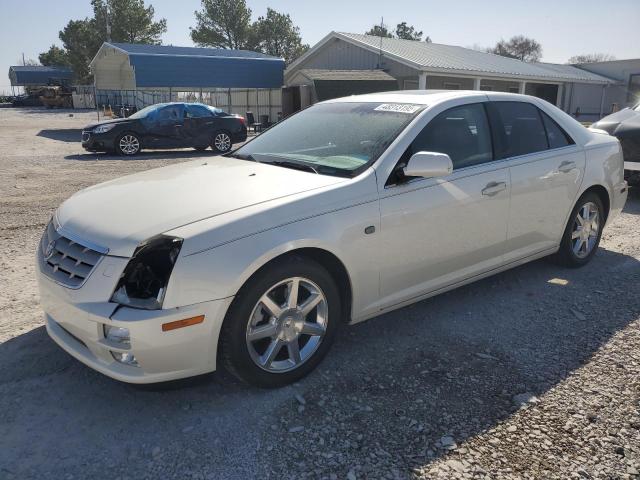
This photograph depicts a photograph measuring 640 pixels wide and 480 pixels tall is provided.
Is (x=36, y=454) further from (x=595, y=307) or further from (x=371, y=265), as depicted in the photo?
(x=595, y=307)

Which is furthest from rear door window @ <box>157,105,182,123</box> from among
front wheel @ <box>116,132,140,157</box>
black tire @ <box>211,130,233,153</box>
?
black tire @ <box>211,130,233,153</box>

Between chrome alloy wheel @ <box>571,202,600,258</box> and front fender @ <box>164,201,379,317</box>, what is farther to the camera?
chrome alloy wheel @ <box>571,202,600,258</box>

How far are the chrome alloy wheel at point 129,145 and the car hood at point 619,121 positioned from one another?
1145 centimetres

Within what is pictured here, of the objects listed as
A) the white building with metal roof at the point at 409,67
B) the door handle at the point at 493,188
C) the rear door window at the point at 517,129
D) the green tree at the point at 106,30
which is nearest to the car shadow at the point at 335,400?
the door handle at the point at 493,188

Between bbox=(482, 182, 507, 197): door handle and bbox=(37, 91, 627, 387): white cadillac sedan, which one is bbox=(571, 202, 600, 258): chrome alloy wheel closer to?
bbox=(37, 91, 627, 387): white cadillac sedan

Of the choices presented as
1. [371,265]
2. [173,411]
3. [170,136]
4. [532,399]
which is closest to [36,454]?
[173,411]

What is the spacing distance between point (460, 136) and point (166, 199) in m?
2.14

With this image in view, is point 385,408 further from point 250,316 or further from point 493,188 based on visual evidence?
point 493,188

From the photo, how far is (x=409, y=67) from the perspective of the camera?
23.6 metres

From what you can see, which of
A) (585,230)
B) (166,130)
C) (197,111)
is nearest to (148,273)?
(585,230)

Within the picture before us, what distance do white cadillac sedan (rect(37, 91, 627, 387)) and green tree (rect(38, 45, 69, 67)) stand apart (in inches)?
3069

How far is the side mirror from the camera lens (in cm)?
325

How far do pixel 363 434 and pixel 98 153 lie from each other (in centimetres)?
1477

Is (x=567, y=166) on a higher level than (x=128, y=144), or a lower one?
higher
